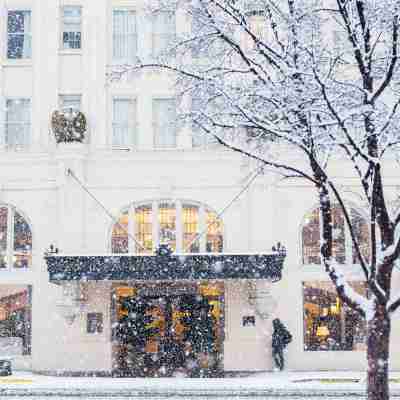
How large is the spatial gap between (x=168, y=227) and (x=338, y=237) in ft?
17.3

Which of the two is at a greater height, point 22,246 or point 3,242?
point 3,242

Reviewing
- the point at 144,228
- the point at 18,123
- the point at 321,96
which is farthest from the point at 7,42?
the point at 321,96

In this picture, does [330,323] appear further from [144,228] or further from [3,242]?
[3,242]

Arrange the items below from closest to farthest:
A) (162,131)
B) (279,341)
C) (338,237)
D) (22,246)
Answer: (279,341) → (338,237) → (22,246) → (162,131)

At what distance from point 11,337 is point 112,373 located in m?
3.44

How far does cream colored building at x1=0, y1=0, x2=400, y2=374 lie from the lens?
25094 mm

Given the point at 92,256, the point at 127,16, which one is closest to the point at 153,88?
the point at 127,16

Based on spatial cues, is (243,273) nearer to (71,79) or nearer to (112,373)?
(112,373)

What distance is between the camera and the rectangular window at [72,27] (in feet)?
87.9

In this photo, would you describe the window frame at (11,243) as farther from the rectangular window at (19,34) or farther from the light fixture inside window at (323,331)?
the light fixture inside window at (323,331)

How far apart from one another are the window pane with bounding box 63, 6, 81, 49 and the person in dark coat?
36.1ft

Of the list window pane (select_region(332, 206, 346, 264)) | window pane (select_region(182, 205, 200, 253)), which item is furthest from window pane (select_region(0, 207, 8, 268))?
window pane (select_region(332, 206, 346, 264))

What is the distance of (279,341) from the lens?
24.4 m

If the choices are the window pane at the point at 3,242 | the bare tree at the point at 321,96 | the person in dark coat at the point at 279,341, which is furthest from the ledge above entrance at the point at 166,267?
the bare tree at the point at 321,96
